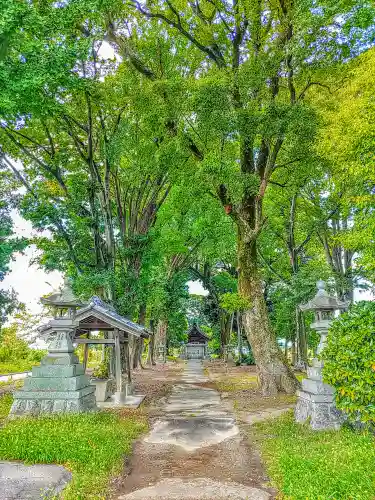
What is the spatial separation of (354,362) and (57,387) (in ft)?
22.3

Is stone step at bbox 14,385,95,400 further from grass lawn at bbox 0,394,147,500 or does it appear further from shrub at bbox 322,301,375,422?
shrub at bbox 322,301,375,422

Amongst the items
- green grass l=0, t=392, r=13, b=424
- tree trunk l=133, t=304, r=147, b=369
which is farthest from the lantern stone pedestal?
tree trunk l=133, t=304, r=147, b=369

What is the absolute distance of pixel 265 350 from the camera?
13.1m

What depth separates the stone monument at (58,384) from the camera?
8.95 metres

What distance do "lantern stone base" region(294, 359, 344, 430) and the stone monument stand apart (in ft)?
17.0

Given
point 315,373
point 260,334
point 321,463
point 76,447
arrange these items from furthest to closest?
point 260,334
point 315,373
point 76,447
point 321,463

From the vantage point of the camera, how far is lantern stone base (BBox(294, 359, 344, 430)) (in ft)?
24.9

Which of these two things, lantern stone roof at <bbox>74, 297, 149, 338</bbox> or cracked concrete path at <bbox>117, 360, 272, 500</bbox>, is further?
lantern stone roof at <bbox>74, 297, 149, 338</bbox>

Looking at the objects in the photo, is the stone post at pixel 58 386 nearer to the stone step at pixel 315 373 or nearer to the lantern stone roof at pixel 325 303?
the stone step at pixel 315 373

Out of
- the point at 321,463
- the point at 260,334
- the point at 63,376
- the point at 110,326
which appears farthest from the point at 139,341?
the point at 321,463

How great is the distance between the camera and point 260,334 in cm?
1315

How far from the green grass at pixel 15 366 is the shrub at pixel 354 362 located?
20.1 m

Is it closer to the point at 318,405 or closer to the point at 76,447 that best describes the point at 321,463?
the point at 318,405

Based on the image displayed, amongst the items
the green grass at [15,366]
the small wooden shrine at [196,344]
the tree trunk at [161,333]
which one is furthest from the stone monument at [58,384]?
the small wooden shrine at [196,344]
